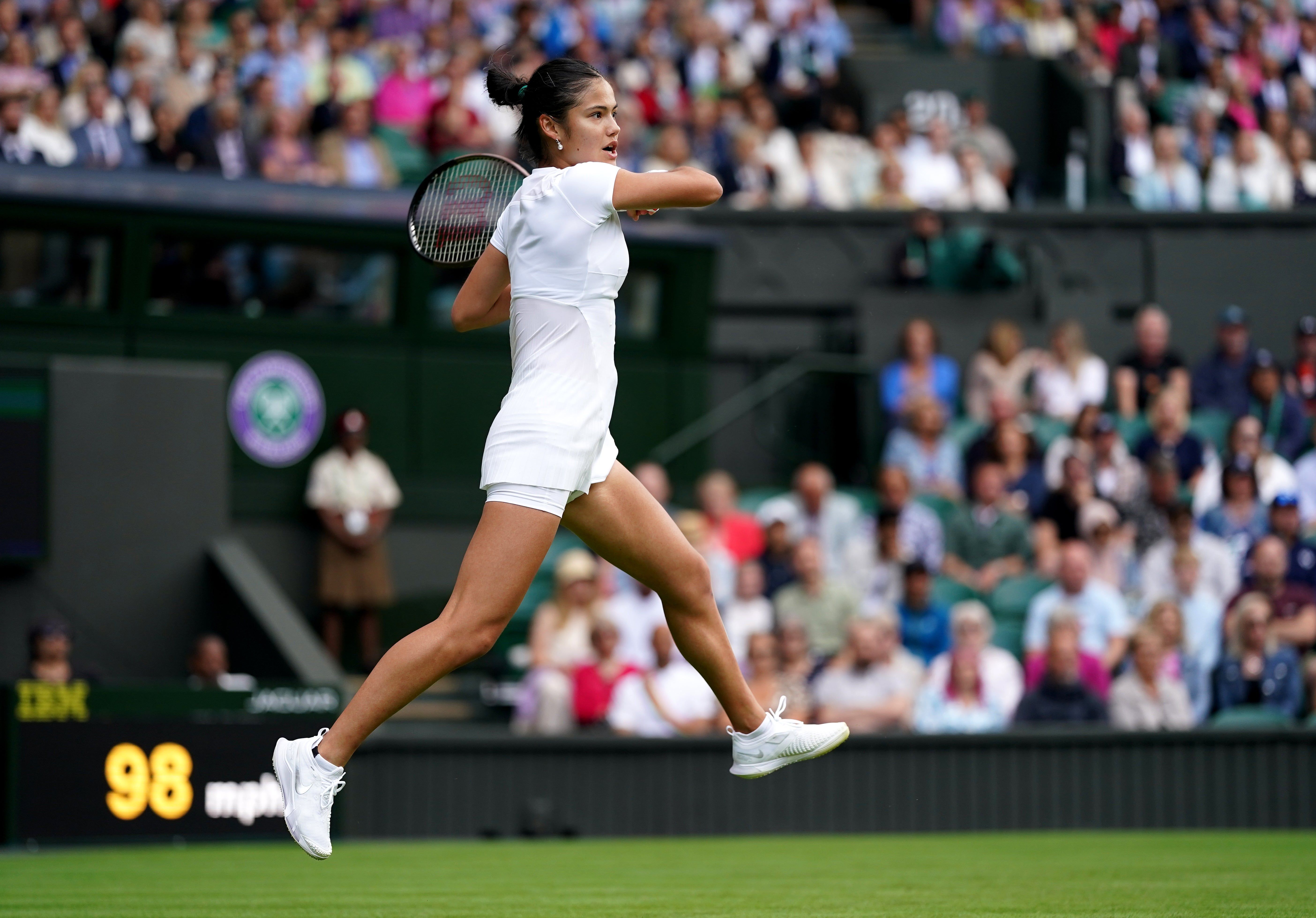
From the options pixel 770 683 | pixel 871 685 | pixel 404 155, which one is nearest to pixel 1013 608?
pixel 871 685

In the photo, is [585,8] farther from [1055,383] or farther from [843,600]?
[843,600]

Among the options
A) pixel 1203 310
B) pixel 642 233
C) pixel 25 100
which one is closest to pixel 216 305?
pixel 25 100

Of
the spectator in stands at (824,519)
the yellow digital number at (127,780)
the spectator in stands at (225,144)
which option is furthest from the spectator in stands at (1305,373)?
the yellow digital number at (127,780)

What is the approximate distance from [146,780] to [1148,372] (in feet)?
25.7

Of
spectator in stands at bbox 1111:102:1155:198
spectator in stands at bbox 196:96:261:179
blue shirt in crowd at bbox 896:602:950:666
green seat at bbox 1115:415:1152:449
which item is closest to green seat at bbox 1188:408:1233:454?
green seat at bbox 1115:415:1152:449

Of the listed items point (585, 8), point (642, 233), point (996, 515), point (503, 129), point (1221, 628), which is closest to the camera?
point (1221, 628)

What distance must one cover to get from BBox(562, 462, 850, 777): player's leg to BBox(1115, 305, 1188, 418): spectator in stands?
8941 millimetres

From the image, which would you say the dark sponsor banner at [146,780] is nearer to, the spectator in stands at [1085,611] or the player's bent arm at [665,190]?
the spectator in stands at [1085,611]

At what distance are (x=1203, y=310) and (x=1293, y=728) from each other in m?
6.40

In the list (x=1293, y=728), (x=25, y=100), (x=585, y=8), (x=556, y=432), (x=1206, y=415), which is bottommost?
(x=1293, y=728)

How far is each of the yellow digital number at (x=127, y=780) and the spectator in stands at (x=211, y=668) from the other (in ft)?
1.63

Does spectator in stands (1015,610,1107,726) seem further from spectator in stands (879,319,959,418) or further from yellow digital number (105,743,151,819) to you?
yellow digital number (105,743,151,819)

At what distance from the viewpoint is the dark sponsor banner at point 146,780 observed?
895cm

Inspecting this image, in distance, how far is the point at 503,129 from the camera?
605 inches
